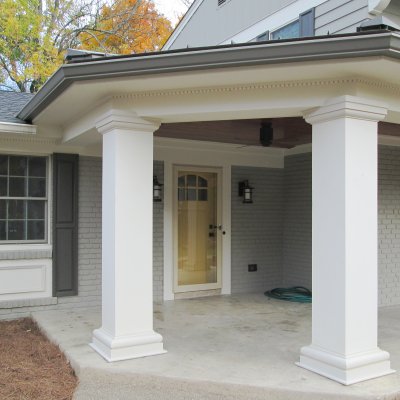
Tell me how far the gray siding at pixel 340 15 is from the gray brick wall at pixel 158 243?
10.4ft

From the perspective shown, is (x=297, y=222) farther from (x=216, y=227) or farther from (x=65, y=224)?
(x=65, y=224)

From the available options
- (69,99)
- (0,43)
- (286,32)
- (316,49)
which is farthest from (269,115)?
(0,43)

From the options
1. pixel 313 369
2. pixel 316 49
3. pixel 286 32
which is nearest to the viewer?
pixel 316 49

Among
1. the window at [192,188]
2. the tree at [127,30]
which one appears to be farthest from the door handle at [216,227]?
the tree at [127,30]

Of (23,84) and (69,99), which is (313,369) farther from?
(23,84)

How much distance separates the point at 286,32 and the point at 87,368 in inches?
260

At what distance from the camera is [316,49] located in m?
3.35

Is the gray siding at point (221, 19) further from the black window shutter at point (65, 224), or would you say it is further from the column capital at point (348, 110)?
the column capital at point (348, 110)

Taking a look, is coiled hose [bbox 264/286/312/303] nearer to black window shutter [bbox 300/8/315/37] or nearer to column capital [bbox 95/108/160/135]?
column capital [bbox 95/108/160/135]

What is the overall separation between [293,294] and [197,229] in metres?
1.83

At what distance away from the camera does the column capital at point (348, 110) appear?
375 centimetres

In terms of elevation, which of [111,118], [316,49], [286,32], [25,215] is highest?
[286,32]

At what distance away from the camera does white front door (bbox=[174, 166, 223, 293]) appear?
7324mm

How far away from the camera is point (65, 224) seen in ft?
21.0
